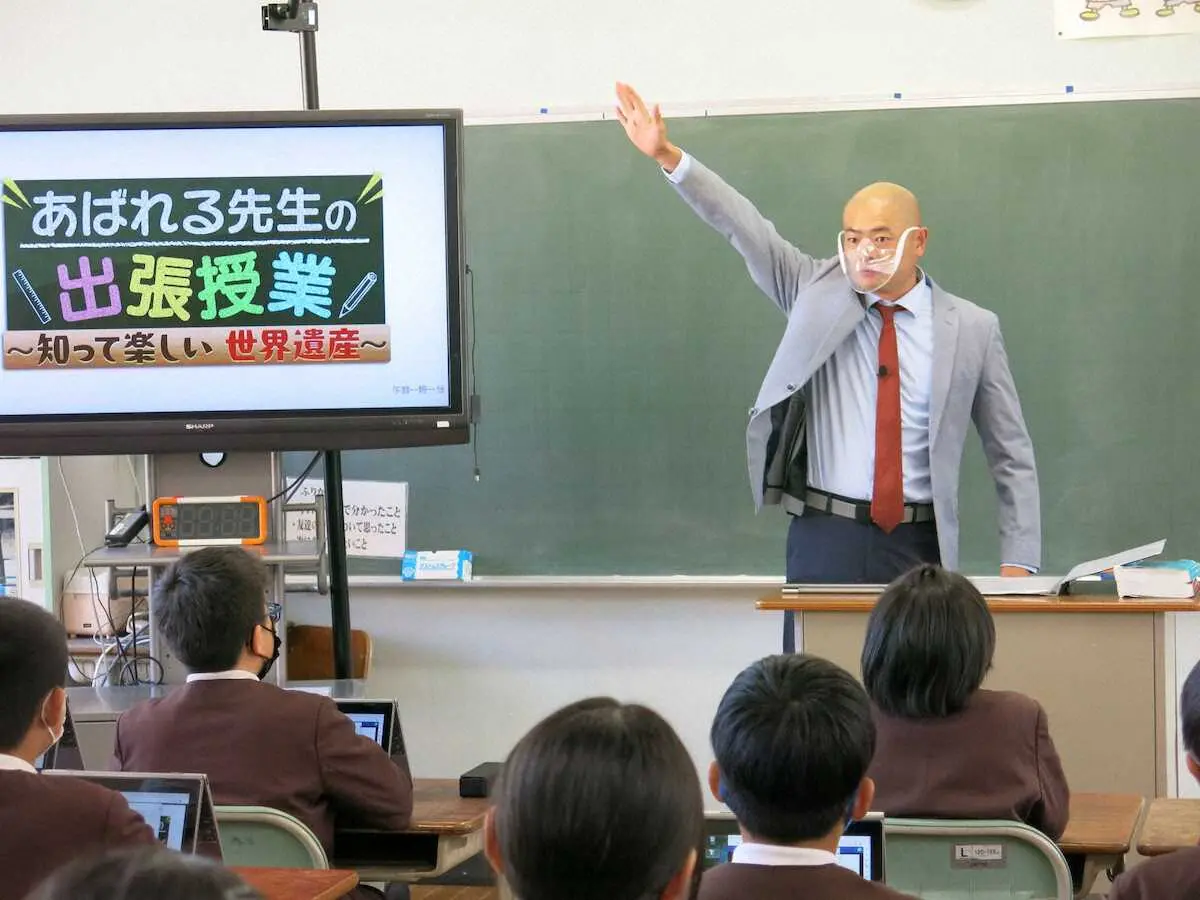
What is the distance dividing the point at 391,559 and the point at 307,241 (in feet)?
4.54

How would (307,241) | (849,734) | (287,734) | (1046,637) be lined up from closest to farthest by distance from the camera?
(849,734), (287,734), (1046,637), (307,241)

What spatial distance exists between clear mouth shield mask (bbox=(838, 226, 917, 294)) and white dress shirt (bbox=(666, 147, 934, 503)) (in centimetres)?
4

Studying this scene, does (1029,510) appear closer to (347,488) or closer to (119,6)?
(347,488)

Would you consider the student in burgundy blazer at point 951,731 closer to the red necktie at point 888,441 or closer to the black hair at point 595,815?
the black hair at point 595,815

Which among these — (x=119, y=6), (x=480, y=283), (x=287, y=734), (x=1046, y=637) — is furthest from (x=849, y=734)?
(x=119, y=6)

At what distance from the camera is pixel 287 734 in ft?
8.79

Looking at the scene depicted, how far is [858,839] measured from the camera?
197 centimetres

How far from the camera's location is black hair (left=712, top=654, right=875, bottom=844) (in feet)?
5.63

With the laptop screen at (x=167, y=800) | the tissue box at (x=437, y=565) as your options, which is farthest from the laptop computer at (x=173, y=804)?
the tissue box at (x=437, y=565)

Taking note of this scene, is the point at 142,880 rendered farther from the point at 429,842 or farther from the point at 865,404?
the point at 865,404

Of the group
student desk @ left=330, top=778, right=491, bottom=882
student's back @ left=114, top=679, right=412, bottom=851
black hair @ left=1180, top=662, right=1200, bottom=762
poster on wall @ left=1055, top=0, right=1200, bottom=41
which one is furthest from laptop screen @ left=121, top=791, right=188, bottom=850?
poster on wall @ left=1055, top=0, right=1200, bottom=41

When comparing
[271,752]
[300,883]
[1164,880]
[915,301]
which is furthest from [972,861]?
[915,301]

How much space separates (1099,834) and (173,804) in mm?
1447

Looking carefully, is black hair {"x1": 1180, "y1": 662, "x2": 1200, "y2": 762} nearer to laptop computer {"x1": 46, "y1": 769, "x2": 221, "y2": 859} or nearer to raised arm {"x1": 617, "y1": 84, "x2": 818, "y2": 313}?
laptop computer {"x1": 46, "y1": 769, "x2": 221, "y2": 859}
